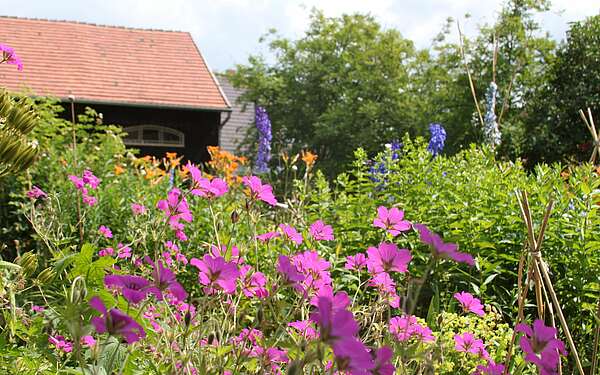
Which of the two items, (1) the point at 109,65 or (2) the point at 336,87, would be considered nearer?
(1) the point at 109,65

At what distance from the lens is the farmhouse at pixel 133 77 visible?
15.6 meters

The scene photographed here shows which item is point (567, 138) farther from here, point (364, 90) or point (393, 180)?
point (393, 180)

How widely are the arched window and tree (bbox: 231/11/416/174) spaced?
3.03 meters

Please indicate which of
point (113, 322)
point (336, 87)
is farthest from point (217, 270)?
point (336, 87)

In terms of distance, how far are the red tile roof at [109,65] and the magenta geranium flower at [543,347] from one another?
49.4ft

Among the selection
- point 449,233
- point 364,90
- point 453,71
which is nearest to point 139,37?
point 364,90

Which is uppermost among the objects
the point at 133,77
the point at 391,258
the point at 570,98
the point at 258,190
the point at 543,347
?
the point at 133,77

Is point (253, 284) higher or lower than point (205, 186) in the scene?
lower

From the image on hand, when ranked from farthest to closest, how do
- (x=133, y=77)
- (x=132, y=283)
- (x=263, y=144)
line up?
(x=133, y=77), (x=263, y=144), (x=132, y=283)

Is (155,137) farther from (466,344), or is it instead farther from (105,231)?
(466,344)

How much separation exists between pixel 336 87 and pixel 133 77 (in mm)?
6256

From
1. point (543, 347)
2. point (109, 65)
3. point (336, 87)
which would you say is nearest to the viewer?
point (543, 347)

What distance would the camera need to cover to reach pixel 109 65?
53.8 ft

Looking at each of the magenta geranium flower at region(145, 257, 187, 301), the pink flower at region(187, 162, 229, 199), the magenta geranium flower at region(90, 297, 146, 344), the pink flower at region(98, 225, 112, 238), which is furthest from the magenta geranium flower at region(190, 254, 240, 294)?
the pink flower at region(98, 225, 112, 238)
